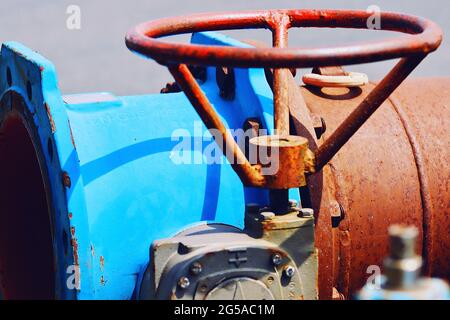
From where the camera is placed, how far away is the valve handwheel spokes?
5.03ft

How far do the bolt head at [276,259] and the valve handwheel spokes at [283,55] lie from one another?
149 mm

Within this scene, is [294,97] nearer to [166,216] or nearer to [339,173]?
[339,173]

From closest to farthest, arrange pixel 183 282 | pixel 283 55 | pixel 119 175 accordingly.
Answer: pixel 283 55 < pixel 183 282 < pixel 119 175

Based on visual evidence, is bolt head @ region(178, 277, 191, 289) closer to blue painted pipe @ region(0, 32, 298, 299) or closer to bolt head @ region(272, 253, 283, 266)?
bolt head @ region(272, 253, 283, 266)

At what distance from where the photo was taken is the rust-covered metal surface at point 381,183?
219 cm

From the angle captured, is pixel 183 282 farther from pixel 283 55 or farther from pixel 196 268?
pixel 283 55

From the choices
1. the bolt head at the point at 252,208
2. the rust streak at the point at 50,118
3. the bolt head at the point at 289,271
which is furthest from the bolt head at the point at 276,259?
the rust streak at the point at 50,118

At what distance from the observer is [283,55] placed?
60.2 inches

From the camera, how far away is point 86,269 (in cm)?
199

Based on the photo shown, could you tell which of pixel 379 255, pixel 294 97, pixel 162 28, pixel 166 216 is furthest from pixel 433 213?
pixel 162 28

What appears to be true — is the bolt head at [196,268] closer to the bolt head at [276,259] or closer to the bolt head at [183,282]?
the bolt head at [183,282]

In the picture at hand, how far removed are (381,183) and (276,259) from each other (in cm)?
55

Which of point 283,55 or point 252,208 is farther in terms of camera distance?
point 252,208

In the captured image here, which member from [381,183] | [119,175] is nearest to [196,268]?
[119,175]
